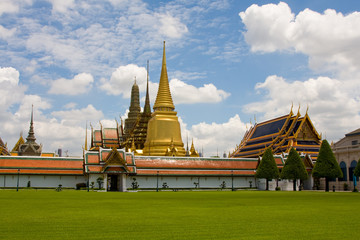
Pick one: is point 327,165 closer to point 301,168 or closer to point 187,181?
point 301,168

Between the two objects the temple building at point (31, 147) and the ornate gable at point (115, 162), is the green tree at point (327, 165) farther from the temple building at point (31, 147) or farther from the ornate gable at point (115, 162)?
the temple building at point (31, 147)

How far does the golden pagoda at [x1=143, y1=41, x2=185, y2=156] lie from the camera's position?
259 feet

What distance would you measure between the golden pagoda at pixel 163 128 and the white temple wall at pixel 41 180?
22461 mm

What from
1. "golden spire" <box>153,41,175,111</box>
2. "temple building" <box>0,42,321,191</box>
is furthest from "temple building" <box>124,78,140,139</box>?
"golden spire" <box>153,41,175,111</box>

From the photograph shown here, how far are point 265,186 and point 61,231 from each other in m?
53.3

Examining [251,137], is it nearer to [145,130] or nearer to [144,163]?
[145,130]

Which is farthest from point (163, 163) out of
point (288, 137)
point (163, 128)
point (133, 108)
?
point (133, 108)

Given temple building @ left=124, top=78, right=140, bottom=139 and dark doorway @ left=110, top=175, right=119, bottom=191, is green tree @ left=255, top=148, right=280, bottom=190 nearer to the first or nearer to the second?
dark doorway @ left=110, top=175, right=119, bottom=191

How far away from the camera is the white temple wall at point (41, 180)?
5513cm

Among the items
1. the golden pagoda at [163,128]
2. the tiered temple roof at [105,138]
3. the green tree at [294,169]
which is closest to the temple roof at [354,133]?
the green tree at [294,169]

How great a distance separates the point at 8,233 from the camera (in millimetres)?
11062

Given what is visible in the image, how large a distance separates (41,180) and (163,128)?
28535mm

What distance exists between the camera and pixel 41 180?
186ft

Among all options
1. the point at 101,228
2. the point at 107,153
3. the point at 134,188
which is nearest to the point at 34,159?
the point at 107,153
